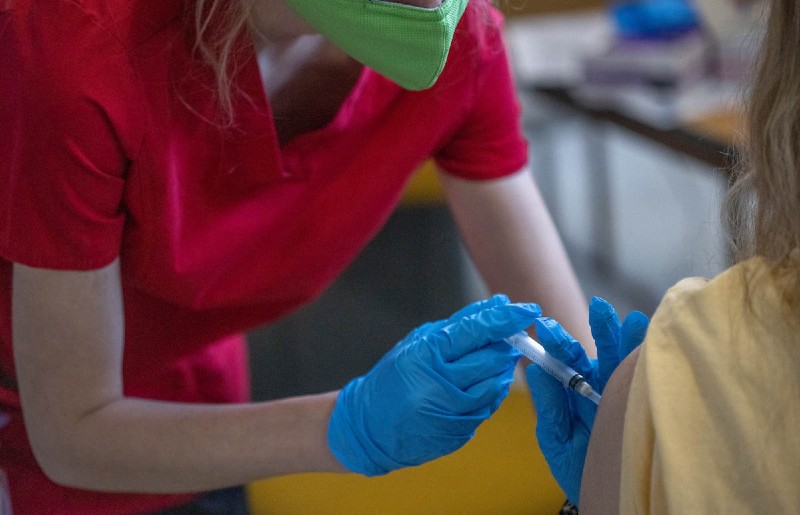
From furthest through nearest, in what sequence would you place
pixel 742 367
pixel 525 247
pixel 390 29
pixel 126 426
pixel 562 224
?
pixel 562 224 < pixel 525 247 < pixel 126 426 < pixel 390 29 < pixel 742 367

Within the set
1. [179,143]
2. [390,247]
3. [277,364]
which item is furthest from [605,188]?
[179,143]

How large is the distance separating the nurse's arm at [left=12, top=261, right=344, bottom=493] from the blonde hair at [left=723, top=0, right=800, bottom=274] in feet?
1.51

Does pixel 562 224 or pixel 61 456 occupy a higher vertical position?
pixel 61 456

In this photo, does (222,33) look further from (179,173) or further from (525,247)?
(525,247)

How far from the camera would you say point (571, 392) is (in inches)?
35.8

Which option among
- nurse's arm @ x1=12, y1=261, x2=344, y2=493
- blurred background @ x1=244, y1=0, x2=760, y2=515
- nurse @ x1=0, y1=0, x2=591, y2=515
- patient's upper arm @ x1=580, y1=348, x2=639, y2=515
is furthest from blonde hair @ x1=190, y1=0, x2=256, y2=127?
patient's upper arm @ x1=580, y1=348, x2=639, y2=515

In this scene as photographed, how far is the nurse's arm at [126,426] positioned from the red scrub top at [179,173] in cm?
7

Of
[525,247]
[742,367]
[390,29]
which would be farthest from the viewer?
[525,247]

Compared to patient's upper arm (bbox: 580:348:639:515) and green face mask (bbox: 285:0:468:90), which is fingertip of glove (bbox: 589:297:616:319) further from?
green face mask (bbox: 285:0:468:90)

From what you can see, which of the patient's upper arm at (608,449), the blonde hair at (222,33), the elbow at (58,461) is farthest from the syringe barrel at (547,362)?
the elbow at (58,461)

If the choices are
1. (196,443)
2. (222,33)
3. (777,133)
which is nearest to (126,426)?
(196,443)

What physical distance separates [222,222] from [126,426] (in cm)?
23

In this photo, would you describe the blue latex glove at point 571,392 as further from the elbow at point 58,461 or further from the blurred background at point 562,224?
the elbow at point 58,461

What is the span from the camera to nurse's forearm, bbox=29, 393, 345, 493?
3.07ft
